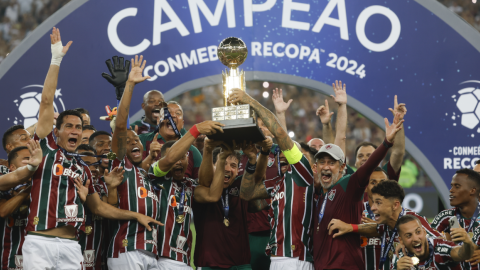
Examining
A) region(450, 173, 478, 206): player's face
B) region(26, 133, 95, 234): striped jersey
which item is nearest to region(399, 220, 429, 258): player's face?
region(450, 173, 478, 206): player's face

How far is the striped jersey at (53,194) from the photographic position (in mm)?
4188

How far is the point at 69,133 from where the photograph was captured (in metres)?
4.42

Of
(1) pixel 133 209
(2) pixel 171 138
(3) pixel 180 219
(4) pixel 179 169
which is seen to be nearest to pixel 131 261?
(1) pixel 133 209

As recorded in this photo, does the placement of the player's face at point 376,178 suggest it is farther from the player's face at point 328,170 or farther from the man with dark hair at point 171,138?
the man with dark hair at point 171,138

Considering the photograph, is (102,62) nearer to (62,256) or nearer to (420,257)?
(62,256)

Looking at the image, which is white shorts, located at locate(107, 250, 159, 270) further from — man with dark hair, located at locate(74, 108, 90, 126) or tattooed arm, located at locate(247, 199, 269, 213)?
man with dark hair, located at locate(74, 108, 90, 126)

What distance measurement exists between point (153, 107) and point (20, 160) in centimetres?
171

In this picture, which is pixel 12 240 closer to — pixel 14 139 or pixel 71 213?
pixel 71 213

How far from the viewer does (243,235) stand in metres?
4.94

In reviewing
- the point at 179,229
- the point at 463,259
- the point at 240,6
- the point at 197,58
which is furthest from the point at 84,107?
the point at 463,259

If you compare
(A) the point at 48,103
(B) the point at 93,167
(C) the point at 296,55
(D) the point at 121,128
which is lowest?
(B) the point at 93,167

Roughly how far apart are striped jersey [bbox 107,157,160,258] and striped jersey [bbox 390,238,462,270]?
7.01 feet

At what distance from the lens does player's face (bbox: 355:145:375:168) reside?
5.52 m

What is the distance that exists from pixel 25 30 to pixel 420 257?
9.35m
